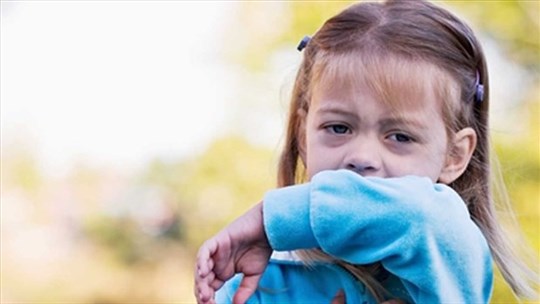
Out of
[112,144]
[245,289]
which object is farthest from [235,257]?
[112,144]

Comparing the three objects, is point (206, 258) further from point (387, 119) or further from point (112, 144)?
point (112, 144)

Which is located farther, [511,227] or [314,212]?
[511,227]

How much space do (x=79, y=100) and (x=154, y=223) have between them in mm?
895

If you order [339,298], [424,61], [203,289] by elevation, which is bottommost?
[339,298]

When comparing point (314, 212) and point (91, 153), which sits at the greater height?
point (314, 212)

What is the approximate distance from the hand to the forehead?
0.26 meters

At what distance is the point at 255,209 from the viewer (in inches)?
63.9

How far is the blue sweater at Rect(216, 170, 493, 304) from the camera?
5.06 feet

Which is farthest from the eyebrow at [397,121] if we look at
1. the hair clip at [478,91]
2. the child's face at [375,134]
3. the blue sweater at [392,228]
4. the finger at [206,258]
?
the finger at [206,258]

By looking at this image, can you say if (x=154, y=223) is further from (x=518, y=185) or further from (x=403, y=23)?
(x=403, y=23)

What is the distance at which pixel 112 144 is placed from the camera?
690 centimetres

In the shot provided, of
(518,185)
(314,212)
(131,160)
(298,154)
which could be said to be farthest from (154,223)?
(314,212)

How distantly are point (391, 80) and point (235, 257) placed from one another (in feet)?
1.20

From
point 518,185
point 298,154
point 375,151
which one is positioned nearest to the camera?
point 375,151
